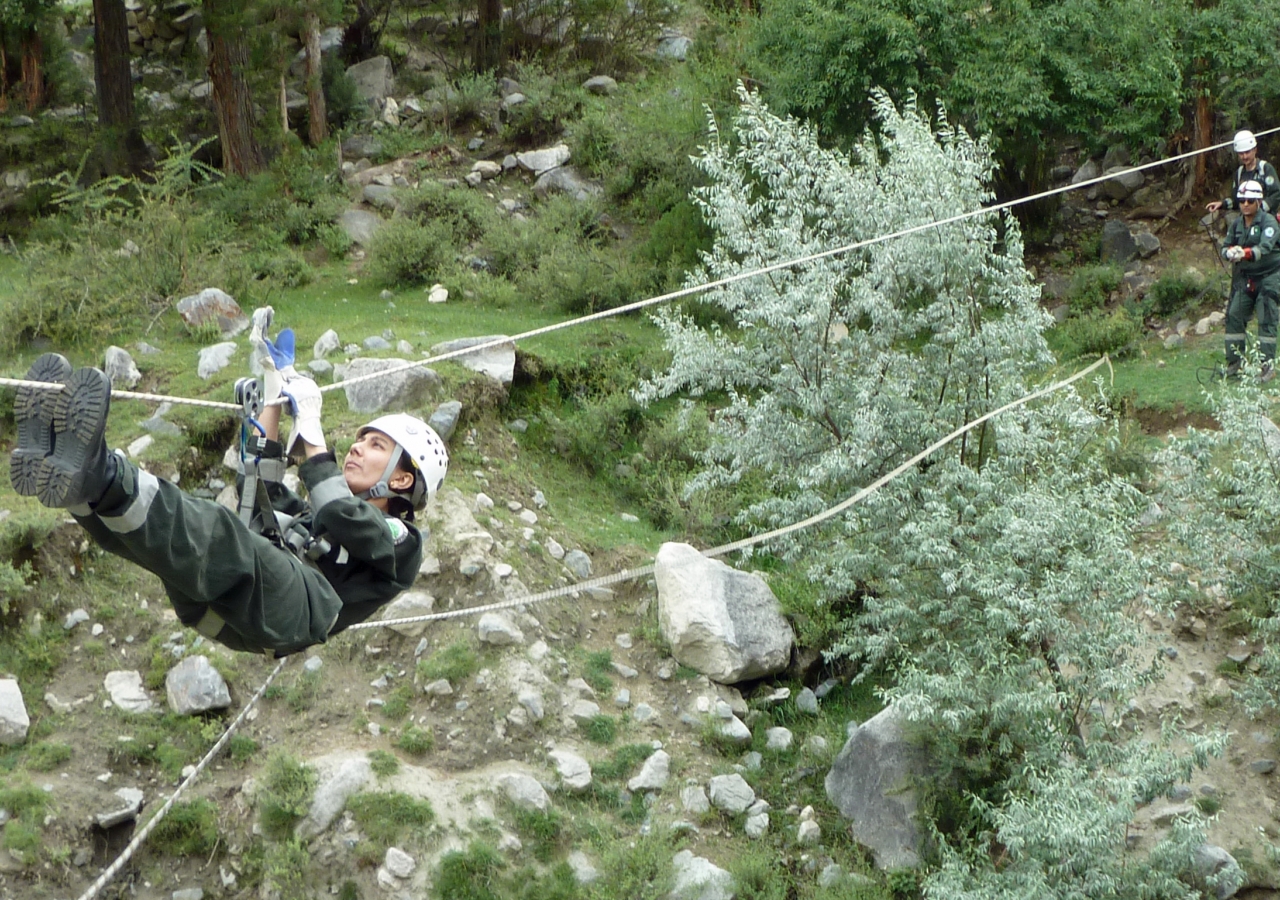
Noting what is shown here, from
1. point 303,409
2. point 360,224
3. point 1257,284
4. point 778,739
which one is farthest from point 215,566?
point 360,224

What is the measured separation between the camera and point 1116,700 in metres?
7.17

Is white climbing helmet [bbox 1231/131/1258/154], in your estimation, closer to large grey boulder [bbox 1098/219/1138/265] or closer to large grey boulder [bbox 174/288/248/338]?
large grey boulder [bbox 1098/219/1138/265]

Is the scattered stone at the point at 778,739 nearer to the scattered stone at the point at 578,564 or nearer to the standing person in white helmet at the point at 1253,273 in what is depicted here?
the scattered stone at the point at 578,564

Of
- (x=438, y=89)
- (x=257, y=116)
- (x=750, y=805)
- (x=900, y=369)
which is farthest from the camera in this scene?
(x=438, y=89)

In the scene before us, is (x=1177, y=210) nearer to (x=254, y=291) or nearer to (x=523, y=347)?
(x=523, y=347)

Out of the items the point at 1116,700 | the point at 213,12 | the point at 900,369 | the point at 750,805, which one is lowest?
the point at 750,805

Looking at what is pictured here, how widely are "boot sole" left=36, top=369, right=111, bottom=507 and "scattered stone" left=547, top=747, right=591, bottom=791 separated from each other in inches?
184

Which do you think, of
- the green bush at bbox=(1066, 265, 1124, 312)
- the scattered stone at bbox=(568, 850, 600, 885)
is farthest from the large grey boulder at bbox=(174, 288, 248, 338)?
the green bush at bbox=(1066, 265, 1124, 312)

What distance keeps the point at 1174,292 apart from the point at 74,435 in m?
11.4

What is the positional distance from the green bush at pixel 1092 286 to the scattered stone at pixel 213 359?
788cm

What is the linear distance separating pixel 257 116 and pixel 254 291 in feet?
14.8

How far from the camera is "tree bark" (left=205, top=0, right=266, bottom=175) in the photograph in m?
13.8

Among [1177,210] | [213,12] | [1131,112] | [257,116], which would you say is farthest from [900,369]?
[257,116]

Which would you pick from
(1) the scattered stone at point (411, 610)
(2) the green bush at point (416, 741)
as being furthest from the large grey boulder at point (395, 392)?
(2) the green bush at point (416, 741)
